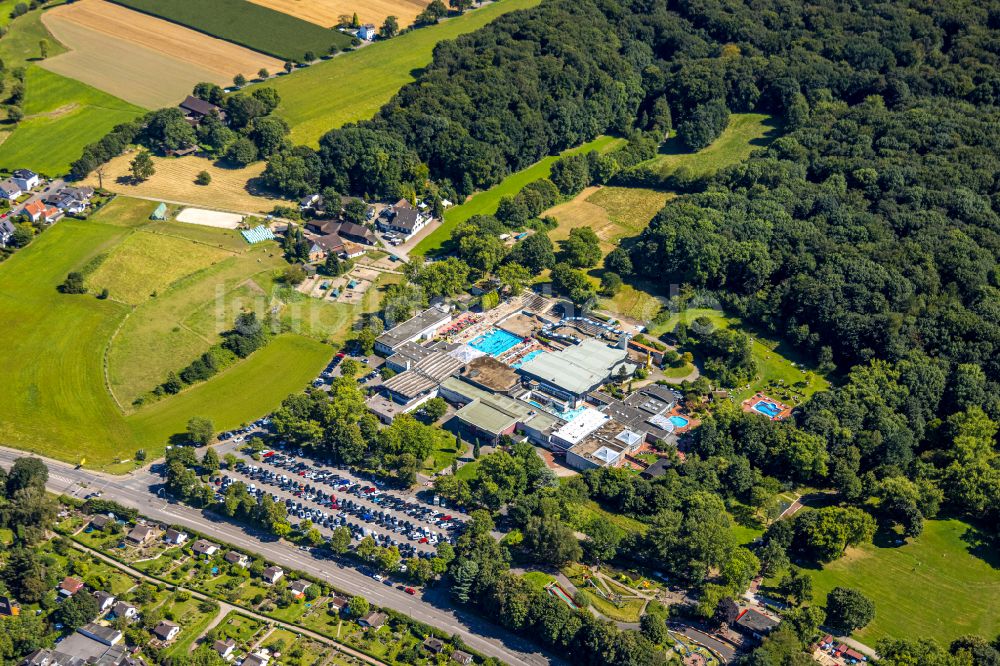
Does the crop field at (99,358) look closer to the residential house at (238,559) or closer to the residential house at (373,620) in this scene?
the residential house at (238,559)

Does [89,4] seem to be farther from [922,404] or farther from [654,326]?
[922,404]

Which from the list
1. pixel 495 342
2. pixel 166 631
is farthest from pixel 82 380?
pixel 495 342

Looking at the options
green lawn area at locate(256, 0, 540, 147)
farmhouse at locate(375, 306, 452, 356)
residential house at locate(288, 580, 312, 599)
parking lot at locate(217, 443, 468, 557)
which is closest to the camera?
residential house at locate(288, 580, 312, 599)

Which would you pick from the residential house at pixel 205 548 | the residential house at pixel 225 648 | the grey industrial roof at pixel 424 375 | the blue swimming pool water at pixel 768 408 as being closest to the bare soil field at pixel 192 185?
the grey industrial roof at pixel 424 375

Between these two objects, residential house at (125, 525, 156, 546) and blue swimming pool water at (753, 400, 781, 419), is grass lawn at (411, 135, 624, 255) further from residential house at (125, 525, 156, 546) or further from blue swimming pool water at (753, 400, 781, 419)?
residential house at (125, 525, 156, 546)

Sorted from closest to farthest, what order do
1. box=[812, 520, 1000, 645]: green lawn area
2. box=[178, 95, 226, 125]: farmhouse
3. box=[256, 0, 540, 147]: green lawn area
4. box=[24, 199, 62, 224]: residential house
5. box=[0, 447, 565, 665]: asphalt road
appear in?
box=[0, 447, 565, 665]: asphalt road < box=[812, 520, 1000, 645]: green lawn area < box=[24, 199, 62, 224]: residential house < box=[178, 95, 226, 125]: farmhouse < box=[256, 0, 540, 147]: green lawn area

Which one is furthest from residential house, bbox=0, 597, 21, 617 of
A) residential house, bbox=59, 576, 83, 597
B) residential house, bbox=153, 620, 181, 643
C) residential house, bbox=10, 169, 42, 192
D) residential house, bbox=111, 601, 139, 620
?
residential house, bbox=10, 169, 42, 192

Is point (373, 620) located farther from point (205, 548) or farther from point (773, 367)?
point (773, 367)
